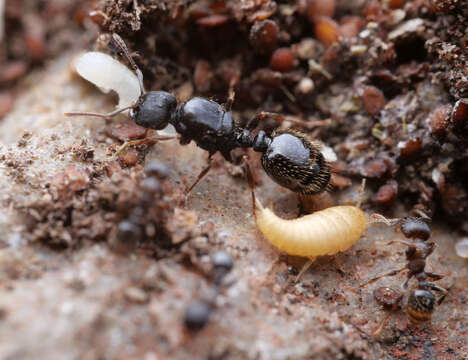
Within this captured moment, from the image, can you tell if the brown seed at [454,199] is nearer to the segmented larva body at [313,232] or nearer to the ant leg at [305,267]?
the segmented larva body at [313,232]

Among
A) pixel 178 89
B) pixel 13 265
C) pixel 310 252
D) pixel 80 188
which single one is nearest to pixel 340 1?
pixel 178 89

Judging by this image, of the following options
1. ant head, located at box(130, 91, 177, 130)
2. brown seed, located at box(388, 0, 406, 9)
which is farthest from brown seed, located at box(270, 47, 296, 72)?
ant head, located at box(130, 91, 177, 130)

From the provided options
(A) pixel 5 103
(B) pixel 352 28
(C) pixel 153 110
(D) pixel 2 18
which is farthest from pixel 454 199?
(D) pixel 2 18

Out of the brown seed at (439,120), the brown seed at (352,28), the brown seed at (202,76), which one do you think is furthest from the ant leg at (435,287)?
the brown seed at (202,76)

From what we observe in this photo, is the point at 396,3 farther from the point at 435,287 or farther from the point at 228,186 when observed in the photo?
the point at 435,287

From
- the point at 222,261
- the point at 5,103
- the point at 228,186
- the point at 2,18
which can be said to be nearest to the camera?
the point at 222,261

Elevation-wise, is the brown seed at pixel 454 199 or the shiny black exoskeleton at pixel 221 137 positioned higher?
the shiny black exoskeleton at pixel 221 137
